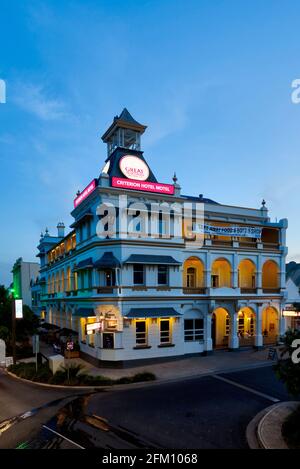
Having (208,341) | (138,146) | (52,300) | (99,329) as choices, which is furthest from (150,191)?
(52,300)

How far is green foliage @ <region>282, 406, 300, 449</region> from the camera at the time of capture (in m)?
10.7

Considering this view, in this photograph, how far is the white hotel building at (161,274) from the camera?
79.2 feet

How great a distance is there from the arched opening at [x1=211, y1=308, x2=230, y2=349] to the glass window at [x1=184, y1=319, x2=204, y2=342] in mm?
3427

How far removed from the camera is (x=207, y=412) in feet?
47.0

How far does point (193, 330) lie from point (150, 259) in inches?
307

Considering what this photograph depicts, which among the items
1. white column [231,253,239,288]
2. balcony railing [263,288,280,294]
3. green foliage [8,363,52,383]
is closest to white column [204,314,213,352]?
white column [231,253,239,288]

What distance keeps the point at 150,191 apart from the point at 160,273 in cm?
691

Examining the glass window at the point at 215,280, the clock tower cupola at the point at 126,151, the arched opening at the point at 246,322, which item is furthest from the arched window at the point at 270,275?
the clock tower cupola at the point at 126,151

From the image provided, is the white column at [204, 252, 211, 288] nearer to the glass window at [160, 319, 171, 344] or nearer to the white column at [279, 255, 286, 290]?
the glass window at [160, 319, 171, 344]

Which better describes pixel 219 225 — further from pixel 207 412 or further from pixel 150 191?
pixel 207 412

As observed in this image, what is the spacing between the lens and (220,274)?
103 feet

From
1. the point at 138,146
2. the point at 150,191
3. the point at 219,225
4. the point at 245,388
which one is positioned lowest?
the point at 245,388

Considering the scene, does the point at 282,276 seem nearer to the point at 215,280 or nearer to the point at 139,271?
the point at 215,280

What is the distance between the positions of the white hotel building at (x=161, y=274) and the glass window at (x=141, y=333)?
8 centimetres
